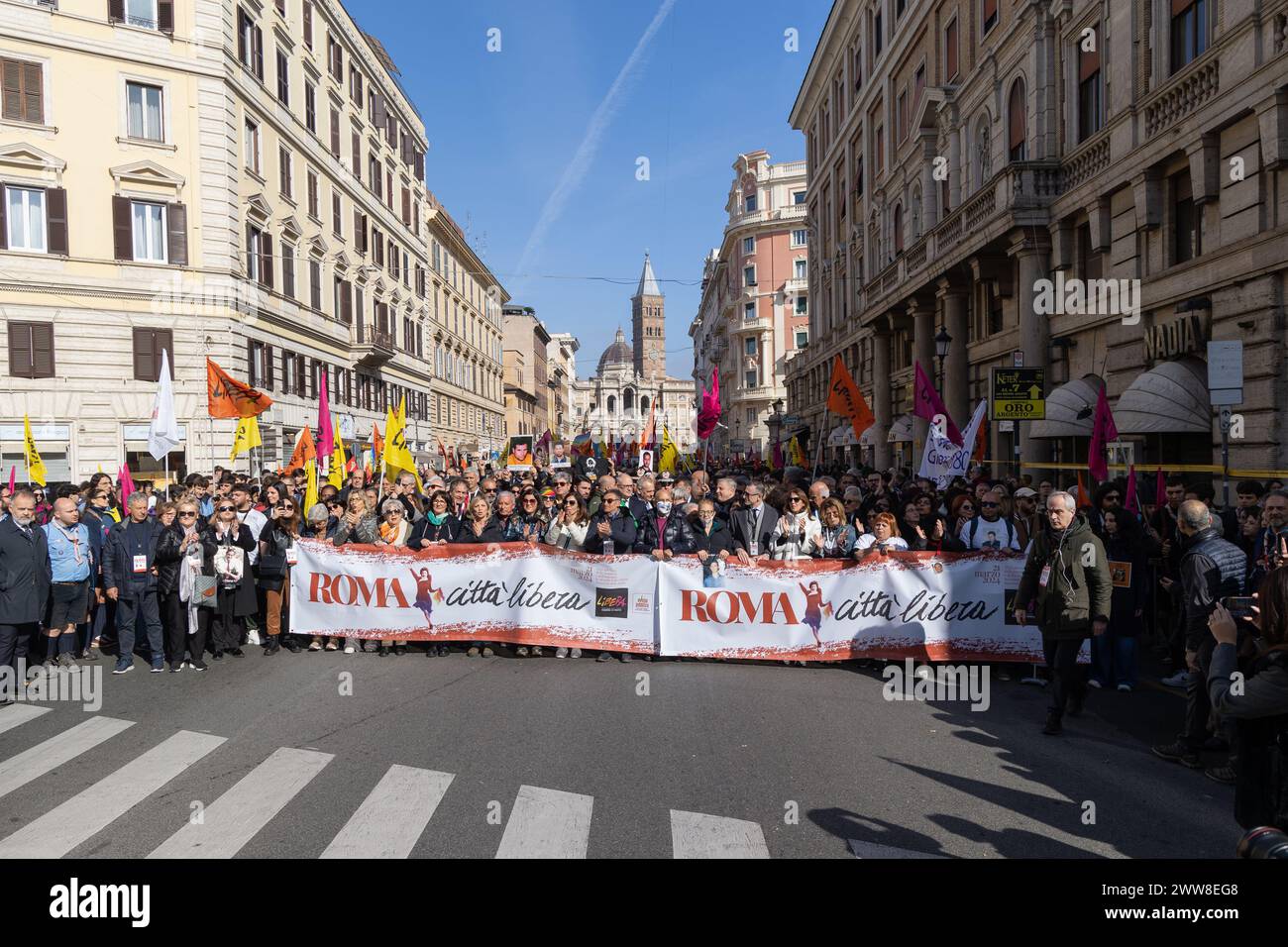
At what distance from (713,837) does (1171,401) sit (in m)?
11.7

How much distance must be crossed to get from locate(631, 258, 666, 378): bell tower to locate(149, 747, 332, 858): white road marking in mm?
181719

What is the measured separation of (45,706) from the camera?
716 cm

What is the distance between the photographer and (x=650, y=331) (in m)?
190

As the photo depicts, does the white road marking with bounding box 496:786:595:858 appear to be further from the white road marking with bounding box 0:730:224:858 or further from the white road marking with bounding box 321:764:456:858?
the white road marking with bounding box 0:730:224:858

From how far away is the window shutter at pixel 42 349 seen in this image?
2492 cm

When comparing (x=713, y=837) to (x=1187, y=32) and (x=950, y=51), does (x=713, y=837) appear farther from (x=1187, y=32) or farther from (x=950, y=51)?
(x=950, y=51)

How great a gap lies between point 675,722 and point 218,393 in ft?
40.2

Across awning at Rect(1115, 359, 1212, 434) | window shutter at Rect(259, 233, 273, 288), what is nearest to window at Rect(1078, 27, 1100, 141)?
awning at Rect(1115, 359, 1212, 434)

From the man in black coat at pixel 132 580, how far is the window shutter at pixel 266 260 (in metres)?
23.5

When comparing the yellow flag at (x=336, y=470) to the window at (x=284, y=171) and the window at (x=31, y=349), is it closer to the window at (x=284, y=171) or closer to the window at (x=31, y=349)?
the window at (x=31, y=349)

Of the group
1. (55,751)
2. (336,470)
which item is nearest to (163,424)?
(336,470)

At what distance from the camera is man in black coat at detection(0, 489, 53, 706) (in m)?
7.36
